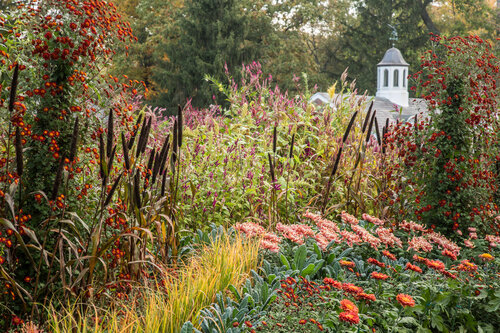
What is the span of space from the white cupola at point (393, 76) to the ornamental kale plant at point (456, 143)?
25.7m

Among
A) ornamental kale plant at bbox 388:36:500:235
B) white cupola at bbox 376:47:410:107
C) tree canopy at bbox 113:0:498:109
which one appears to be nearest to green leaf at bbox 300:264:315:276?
ornamental kale plant at bbox 388:36:500:235

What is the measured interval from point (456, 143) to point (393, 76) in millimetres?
26604

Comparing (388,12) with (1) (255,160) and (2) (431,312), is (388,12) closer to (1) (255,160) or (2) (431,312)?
(1) (255,160)

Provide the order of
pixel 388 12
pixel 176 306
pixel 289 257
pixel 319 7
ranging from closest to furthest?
pixel 176 306 < pixel 289 257 < pixel 319 7 < pixel 388 12

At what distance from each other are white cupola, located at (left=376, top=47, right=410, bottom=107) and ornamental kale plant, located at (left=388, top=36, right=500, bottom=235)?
2566cm

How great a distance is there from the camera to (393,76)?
97.8ft

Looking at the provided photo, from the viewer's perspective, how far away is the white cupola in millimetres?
29234

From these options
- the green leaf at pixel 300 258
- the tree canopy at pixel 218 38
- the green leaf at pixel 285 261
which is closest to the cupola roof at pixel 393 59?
the tree canopy at pixel 218 38

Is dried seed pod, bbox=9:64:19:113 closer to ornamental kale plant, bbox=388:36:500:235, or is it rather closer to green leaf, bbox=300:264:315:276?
green leaf, bbox=300:264:315:276

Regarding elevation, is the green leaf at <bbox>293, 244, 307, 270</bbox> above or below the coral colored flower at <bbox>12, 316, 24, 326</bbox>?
above

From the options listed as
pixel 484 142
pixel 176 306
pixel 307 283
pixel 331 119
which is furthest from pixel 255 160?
pixel 176 306

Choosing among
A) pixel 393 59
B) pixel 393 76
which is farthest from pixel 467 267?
pixel 393 76

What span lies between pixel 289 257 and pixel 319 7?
28.1 m

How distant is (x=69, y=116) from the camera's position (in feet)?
9.96
